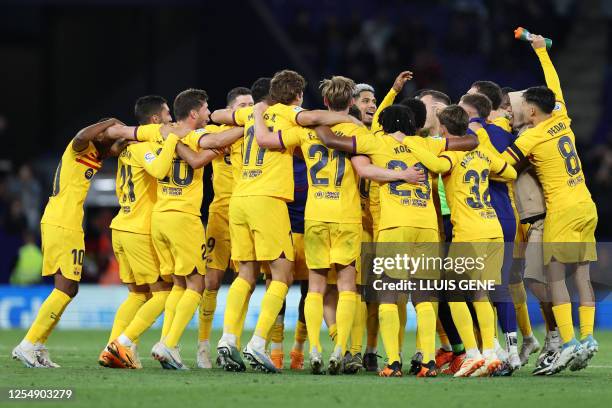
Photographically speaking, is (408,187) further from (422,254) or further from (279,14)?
(279,14)

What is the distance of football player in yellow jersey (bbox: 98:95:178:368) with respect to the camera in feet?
35.9

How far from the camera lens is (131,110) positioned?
82.6 ft

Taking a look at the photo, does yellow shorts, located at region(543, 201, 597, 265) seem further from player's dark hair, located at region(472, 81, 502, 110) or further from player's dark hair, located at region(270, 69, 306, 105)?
player's dark hair, located at region(270, 69, 306, 105)

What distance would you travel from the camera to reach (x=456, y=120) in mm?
10633

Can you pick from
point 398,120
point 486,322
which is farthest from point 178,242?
point 486,322

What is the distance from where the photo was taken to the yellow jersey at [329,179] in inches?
413

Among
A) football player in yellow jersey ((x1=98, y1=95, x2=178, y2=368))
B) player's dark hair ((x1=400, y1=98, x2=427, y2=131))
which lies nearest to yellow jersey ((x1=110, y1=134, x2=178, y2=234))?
football player in yellow jersey ((x1=98, y1=95, x2=178, y2=368))

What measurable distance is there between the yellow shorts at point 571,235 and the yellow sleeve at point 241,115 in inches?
114

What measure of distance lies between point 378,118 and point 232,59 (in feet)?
32.5

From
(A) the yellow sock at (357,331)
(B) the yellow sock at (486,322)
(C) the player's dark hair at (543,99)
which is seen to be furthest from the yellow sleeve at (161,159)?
(C) the player's dark hair at (543,99)

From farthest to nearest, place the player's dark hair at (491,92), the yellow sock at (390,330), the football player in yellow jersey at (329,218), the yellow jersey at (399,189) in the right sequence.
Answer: the player's dark hair at (491,92) → the football player in yellow jersey at (329,218) → the yellow jersey at (399,189) → the yellow sock at (390,330)

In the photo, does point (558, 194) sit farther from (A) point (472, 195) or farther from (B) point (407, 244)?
(B) point (407, 244)

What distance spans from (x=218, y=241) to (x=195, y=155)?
1.01 meters

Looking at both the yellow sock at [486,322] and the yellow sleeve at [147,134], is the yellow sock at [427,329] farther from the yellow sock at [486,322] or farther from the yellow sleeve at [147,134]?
the yellow sleeve at [147,134]
